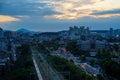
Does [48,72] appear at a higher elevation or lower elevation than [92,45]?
higher

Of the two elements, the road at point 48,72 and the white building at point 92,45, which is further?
the white building at point 92,45

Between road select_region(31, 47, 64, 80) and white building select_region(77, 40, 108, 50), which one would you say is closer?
road select_region(31, 47, 64, 80)

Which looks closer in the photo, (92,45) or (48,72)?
(48,72)

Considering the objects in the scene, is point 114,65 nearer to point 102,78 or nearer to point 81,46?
point 102,78

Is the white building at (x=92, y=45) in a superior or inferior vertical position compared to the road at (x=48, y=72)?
inferior

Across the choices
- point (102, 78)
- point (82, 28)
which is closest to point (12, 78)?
point (102, 78)

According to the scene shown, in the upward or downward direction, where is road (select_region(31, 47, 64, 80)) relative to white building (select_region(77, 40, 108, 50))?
upward

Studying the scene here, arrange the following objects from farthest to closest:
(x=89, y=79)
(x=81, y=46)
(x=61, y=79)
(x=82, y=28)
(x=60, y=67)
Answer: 1. (x=82, y=28)
2. (x=81, y=46)
3. (x=60, y=67)
4. (x=61, y=79)
5. (x=89, y=79)

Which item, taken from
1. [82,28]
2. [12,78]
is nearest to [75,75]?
[12,78]

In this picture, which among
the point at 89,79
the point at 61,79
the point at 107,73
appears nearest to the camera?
the point at 89,79

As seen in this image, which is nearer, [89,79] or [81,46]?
[89,79]
